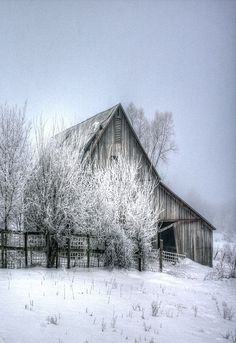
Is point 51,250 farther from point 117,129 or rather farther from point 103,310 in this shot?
point 117,129

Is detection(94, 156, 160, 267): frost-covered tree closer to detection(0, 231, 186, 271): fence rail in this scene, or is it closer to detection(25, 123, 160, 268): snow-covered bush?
detection(25, 123, 160, 268): snow-covered bush

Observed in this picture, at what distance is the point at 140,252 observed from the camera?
1254 centimetres

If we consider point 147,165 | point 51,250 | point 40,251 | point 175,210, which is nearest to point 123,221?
point 51,250

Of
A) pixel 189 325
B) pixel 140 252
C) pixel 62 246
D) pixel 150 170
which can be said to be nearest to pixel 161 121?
pixel 150 170

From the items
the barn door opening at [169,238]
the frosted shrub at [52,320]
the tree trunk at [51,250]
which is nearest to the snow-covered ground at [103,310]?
the frosted shrub at [52,320]

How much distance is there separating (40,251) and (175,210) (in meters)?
11.4

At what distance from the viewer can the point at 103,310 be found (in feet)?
20.1

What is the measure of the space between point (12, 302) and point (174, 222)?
15345 millimetres

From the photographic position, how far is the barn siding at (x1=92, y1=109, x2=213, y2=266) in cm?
1819

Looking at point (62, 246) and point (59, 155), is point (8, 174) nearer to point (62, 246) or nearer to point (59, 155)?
point (59, 155)

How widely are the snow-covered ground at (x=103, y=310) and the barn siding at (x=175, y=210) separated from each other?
9305mm

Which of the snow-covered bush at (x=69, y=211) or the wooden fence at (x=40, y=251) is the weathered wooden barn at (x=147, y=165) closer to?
the snow-covered bush at (x=69, y=211)

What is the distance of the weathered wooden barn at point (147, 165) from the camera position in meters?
17.5

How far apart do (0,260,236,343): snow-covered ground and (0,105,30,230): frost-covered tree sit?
2236 millimetres
